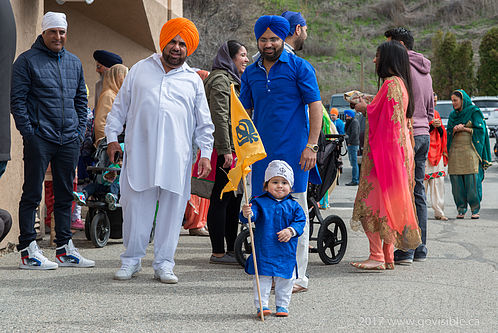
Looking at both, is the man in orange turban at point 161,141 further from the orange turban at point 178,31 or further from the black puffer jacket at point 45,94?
the black puffer jacket at point 45,94

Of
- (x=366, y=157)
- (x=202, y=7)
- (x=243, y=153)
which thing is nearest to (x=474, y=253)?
(x=366, y=157)

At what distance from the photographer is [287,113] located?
5.57 meters

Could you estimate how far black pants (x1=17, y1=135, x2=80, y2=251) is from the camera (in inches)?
245

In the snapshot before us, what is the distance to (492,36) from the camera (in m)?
54.2

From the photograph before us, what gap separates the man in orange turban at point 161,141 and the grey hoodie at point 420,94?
226 centimetres

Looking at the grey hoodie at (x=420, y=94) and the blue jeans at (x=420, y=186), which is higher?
the grey hoodie at (x=420, y=94)

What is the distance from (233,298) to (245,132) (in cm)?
124

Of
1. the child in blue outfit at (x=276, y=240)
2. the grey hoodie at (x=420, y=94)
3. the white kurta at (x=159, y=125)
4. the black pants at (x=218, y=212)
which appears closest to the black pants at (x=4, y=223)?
the child in blue outfit at (x=276, y=240)

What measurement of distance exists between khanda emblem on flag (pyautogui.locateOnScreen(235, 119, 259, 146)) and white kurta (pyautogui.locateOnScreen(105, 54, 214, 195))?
0.91 meters

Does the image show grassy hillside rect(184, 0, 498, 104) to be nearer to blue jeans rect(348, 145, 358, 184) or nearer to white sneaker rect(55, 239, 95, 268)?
blue jeans rect(348, 145, 358, 184)

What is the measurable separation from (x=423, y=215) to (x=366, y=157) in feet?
3.28

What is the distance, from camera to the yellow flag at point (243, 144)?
510 cm

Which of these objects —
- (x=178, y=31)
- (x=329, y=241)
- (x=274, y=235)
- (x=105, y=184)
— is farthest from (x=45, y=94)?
(x=329, y=241)

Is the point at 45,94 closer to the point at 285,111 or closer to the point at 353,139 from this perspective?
the point at 285,111
